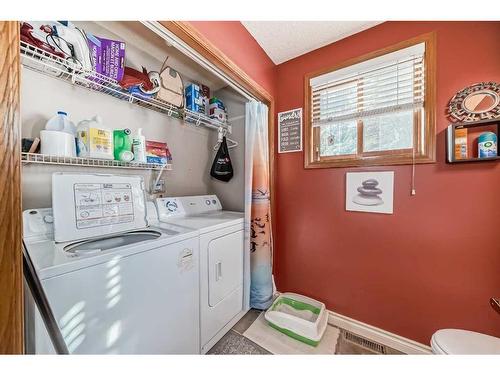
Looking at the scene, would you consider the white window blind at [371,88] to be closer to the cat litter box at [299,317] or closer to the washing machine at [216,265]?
the washing machine at [216,265]

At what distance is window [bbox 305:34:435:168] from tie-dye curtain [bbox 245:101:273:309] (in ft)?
1.57

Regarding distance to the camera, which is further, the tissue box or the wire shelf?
the tissue box

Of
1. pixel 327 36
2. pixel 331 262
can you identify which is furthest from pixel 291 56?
pixel 331 262

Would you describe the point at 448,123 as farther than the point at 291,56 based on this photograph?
No

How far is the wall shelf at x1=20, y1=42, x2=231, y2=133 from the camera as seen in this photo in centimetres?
103

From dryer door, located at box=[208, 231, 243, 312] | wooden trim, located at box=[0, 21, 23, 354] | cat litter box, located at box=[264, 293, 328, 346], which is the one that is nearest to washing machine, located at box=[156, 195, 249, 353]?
dryer door, located at box=[208, 231, 243, 312]

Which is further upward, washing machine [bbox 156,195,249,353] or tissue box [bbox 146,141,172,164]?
tissue box [bbox 146,141,172,164]

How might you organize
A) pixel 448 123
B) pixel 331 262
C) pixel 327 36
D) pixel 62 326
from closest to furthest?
pixel 62 326, pixel 448 123, pixel 327 36, pixel 331 262

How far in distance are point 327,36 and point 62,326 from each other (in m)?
Result: 2.59

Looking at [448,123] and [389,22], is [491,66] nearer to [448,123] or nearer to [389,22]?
[448,123]

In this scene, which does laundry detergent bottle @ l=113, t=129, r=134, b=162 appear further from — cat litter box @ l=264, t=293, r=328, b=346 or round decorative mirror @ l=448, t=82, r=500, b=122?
round decorative mirror @ l=448, t=82, r=500, b=122

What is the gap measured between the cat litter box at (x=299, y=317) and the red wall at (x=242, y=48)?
2.19 metres

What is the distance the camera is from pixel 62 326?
27.6 inches

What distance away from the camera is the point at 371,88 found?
160 cm
